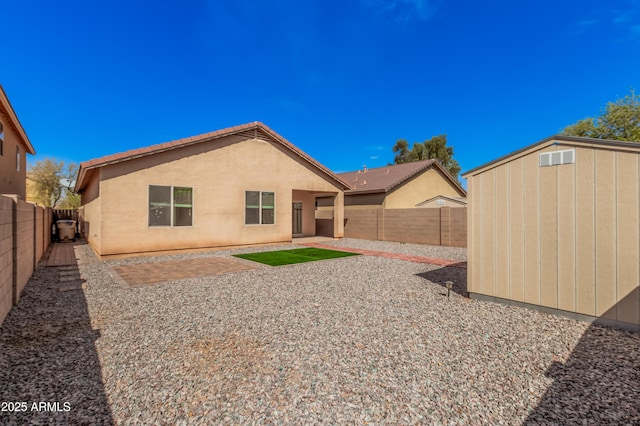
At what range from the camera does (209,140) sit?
12188 millimetres

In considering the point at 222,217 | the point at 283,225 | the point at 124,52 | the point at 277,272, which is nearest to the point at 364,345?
the point at 277,272

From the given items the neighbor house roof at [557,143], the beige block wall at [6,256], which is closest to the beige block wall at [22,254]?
the beige block wall at [6,256]

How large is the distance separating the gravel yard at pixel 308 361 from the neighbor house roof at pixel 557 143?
2.66m

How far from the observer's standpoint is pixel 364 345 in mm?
3635

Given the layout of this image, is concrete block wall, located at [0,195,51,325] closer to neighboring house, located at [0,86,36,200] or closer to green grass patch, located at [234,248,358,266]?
green grass patch, located at [234,248,358,266]

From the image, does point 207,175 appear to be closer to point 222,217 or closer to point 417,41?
point 222,217

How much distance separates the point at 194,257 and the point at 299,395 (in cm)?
946

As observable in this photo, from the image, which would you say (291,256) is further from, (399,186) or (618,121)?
(618,121)

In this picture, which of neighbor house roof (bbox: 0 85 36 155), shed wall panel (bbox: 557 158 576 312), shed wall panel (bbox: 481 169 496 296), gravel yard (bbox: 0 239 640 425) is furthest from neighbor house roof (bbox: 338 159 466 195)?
neighbor house roof (bbox: 0 85 36 155)

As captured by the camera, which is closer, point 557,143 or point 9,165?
point 557,143

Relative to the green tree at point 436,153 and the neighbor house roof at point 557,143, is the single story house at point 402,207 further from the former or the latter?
the green tree at point 436,153

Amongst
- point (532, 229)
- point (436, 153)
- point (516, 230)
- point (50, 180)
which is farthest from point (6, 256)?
point (50, 180)

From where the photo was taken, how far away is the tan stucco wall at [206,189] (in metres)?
10.3

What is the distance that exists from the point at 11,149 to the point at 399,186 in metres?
22.2
